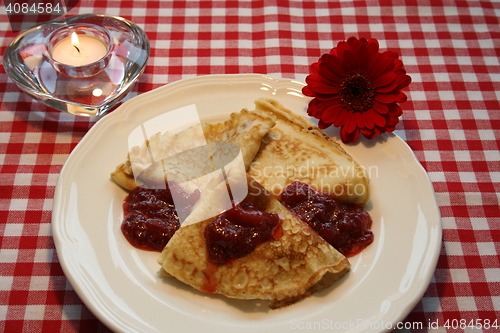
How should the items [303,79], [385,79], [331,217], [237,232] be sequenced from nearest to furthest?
[237,232]
[331,217]
[385,79]
[303,79]

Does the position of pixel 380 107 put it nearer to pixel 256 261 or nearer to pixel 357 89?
pixel 357 89

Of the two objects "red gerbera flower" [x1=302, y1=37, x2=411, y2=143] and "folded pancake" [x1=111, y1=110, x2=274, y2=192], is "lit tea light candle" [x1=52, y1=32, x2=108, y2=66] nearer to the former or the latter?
"folded pancake" [x1=111, y1=110, x2=274, y2=192]

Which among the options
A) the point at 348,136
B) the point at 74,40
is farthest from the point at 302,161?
the point at 74,40

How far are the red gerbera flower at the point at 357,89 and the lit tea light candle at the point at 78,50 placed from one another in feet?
5.32

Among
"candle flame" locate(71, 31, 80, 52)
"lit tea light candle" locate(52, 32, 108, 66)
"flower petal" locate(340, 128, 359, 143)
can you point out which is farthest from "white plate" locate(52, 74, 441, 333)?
"candle flame" locate(71, 31, 80, 52)

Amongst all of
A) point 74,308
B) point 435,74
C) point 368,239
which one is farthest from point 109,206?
A: point 435,74

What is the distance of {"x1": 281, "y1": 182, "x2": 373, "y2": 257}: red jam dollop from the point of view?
281cm

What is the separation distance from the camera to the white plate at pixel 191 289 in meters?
2.49

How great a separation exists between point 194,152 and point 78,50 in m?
1.33

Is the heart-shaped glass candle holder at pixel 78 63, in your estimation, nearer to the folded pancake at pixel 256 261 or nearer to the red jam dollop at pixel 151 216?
the red jam dollop at pixel 151 216

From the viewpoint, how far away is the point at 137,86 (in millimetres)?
3920

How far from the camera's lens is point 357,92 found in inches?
130

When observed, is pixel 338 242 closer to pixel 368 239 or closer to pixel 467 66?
pixel 368 239

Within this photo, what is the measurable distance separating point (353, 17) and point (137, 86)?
Result: 2.07m
